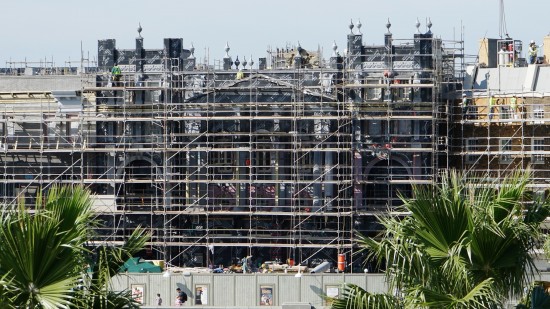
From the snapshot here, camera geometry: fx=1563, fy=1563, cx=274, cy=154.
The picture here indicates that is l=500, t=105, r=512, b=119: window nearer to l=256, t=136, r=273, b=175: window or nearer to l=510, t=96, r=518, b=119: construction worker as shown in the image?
l=510, t=96, r=518, b=119: construction worker

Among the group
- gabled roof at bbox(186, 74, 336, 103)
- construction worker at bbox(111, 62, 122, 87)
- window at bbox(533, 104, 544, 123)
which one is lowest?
window at bbox(533, 104, 544, 123)

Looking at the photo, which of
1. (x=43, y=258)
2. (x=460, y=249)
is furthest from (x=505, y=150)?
(x=43, y=258)

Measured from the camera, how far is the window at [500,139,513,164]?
7125cm

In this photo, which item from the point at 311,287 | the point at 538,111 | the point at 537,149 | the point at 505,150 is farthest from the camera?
the point at 505,150

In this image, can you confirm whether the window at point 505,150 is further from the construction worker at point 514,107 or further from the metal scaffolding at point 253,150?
the metal scaffolding at point 253,150

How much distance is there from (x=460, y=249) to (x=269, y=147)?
49.7 meters

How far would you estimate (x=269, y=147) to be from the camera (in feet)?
238

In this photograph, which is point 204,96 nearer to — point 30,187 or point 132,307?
point 30,187

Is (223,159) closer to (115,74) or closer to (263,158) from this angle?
(263,158)

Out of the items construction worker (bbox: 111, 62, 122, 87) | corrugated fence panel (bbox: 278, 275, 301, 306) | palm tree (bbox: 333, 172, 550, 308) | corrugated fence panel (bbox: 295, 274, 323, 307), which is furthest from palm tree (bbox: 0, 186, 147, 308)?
construction worker (bbox: 111, 62, 122, 87)

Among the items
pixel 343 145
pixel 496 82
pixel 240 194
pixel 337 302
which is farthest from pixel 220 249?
pixel 337 302

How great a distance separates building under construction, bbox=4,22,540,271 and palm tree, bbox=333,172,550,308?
45836 mm

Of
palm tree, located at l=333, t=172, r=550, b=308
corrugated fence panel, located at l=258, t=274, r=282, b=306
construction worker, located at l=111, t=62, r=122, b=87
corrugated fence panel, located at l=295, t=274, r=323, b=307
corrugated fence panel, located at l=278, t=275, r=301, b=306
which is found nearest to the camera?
palm tree, located at l=333, t=172, r=550, b=308

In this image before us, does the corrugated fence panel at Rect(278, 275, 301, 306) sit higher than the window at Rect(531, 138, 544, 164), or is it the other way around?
the window at Rect(531, 138, 544, 164)
